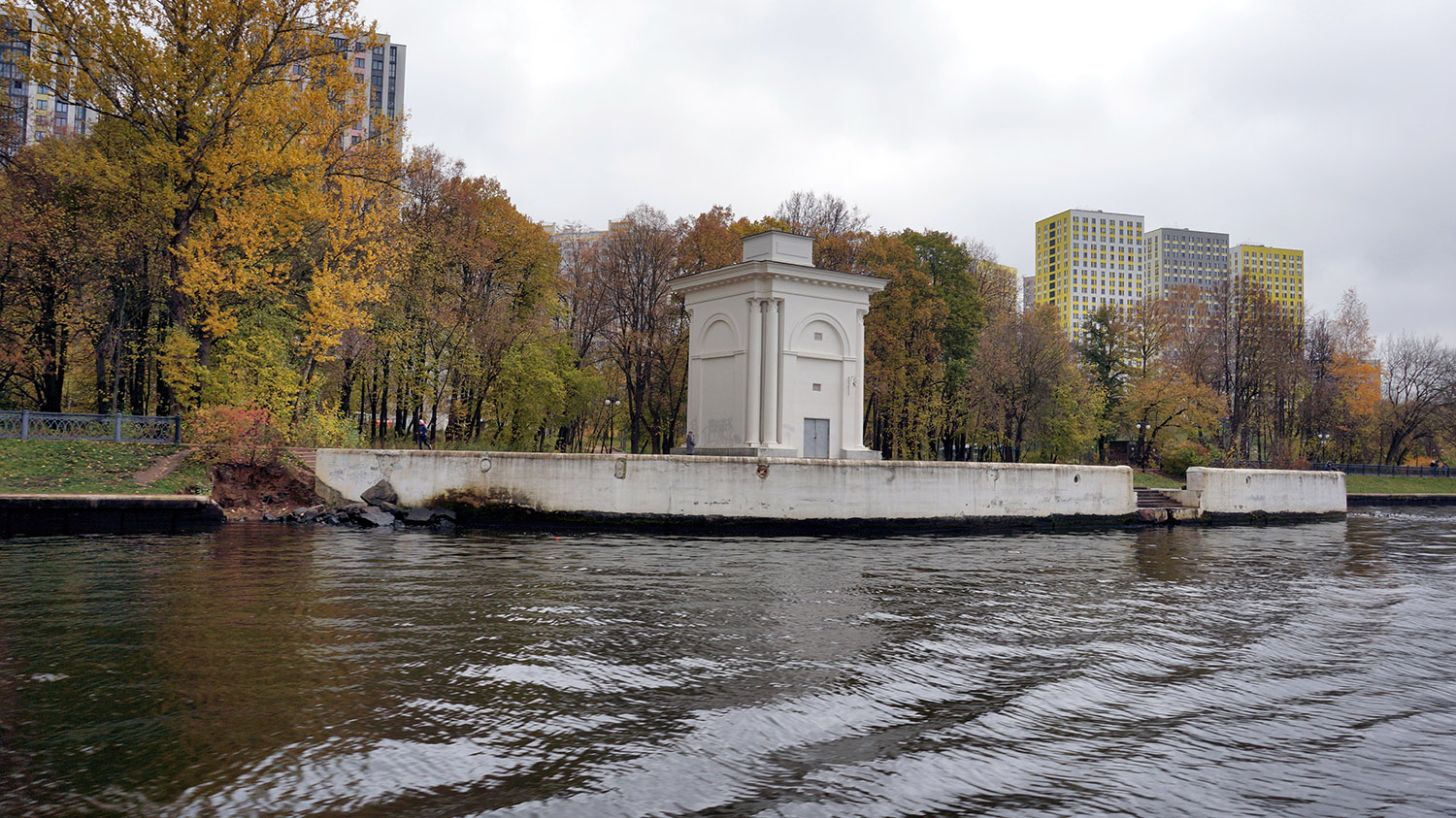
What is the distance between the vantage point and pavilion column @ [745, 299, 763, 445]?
102ft

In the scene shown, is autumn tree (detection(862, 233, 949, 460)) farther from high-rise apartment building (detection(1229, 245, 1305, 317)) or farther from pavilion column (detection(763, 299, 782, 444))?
high-rise apartment building (detection(1229, 245, 1305, 317))

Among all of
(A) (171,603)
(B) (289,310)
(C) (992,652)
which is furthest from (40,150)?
(C) (992,652)

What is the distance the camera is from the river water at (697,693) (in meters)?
5.21

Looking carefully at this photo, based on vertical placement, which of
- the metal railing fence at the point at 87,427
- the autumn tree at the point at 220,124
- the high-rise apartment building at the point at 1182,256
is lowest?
the metal railing fence at the point at 87,427

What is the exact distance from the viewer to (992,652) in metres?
9.31

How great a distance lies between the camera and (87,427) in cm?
2339

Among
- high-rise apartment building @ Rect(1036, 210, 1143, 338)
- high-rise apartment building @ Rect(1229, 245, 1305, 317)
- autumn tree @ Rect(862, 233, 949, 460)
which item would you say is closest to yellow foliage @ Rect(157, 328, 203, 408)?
autumn tree @ Rect(862, 233, 949, 460)

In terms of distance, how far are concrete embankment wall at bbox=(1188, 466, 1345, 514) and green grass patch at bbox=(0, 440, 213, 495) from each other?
33.1 m

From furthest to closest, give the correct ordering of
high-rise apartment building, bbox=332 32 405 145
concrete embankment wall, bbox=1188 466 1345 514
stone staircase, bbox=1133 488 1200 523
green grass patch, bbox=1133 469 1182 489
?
high-rise apartment building, bbox=332 32 405 145
green grass patch, bbox=1133 469 1182 489
concrete embankment wall, bbox=1188 466 1345 514
stone staircase, bbox=1133 488 1200 523

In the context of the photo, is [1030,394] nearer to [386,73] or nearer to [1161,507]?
[1161,507]

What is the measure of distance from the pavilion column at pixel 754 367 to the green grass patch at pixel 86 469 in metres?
16.6

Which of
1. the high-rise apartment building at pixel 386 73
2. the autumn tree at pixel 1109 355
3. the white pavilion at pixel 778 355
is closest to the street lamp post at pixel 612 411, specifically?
the white pavilion at pixel 778 355

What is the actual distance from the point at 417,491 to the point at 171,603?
44.1ft

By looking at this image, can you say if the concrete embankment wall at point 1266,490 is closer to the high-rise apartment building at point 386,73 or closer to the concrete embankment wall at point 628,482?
the concrete embankment wall at point 628,482
